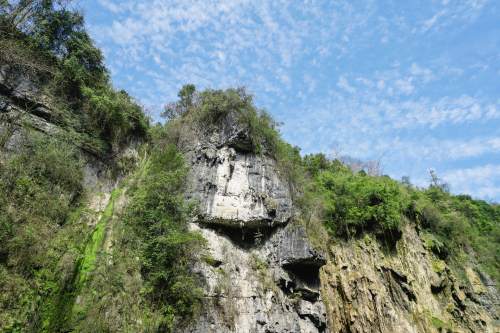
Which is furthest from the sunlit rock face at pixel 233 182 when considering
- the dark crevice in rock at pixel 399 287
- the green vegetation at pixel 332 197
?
the dark crevice in rock at pixel 399 287

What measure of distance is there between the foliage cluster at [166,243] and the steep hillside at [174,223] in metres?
0.05

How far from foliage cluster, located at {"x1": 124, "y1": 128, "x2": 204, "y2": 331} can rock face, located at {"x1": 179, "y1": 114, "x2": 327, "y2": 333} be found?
493 mm

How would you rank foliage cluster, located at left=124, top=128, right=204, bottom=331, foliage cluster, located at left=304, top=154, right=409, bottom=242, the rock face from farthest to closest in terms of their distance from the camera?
foliage cluster, located at left=304, top=154, right=409, bottom=242
the rock face
foliage cluster, located at left=124, top=128, right=204, bottom=331

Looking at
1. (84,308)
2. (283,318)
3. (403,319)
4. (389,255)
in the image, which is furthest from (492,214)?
(84,308)

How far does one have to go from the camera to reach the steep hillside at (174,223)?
916 centimetres

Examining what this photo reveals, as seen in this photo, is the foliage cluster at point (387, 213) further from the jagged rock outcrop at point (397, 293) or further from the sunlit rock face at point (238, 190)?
the sunlit rock face at point (238, 190)

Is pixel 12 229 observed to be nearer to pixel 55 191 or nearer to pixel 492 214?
pixel 55 191

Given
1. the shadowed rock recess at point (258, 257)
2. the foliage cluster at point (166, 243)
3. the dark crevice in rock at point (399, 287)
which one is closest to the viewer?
the foliage cluster at point (166, 243)

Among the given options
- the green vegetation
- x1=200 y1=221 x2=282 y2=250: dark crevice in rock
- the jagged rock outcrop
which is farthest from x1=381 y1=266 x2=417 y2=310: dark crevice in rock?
x1=200 y1=221 x2=282 y2=250: dark crevice in rock

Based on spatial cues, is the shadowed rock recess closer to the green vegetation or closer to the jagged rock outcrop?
the jagged rock outcrop

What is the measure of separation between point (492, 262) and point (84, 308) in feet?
85.2

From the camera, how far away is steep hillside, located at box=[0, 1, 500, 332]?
916 cm

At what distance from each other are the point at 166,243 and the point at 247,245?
11.0ft

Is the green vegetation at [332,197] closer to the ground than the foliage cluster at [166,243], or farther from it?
farther from it
